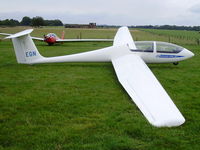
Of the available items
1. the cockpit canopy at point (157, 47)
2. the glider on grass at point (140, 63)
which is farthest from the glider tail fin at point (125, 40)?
the cockpit canopy at point (157, 47)

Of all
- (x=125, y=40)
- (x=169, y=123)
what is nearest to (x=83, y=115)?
(x=169, y=123)

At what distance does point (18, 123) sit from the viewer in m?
4.62

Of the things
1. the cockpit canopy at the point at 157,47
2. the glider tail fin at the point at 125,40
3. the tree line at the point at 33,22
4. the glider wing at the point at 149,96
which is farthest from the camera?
the tree line at the point at 33,22

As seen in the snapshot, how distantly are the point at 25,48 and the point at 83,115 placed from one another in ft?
19.3

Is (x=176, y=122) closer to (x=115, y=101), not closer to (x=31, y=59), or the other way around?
(x=115, y=101)

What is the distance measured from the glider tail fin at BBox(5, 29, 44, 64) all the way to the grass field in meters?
1.36

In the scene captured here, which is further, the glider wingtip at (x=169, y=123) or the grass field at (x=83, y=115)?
the glider wingtip at (x=169, y=123)

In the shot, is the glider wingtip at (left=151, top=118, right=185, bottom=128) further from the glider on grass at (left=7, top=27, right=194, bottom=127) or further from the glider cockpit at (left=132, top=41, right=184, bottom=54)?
the glider cockpit at (left=132, top=41, right=184, bottom=54)

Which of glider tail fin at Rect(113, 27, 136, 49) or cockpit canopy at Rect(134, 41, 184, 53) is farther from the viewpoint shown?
glider tail fin at Rect(113, 27, 136, 49)

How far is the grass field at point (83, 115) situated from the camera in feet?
12.9

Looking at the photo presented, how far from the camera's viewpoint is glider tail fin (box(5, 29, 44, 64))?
30.7ft

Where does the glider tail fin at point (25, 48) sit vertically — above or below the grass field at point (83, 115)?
above

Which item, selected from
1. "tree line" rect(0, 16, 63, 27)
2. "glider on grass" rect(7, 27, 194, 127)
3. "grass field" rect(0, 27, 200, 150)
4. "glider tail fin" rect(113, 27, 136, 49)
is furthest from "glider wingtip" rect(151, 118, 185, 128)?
"tree line" rect(0, 16, 63, 27)

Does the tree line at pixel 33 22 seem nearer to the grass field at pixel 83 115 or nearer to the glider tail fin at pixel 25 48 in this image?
the glider tail fin at pixel 25 48
